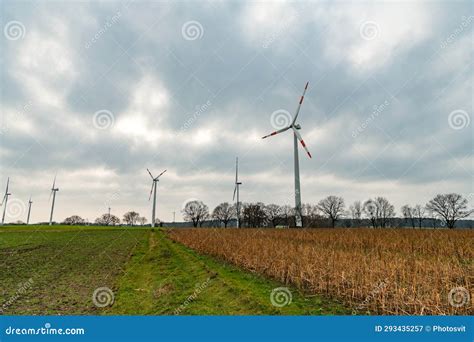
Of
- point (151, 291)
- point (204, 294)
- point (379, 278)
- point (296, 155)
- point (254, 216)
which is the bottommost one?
point (151, 291)

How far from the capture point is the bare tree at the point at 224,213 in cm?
16236

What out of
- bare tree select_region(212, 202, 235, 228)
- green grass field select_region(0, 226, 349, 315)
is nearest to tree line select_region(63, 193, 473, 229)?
bare tree select_region(212, 202, 235, 228)

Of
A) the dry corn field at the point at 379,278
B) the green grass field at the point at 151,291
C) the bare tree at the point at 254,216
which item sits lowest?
the green grass field at the point at 151,291

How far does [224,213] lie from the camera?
162875 mm

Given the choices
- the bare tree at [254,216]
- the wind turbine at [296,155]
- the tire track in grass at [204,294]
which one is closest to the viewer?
the tire track in grass at [204,294]

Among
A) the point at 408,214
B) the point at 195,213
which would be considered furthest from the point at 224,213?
the point at 408,214

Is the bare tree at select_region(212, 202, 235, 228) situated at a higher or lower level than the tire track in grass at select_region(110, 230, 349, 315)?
higher

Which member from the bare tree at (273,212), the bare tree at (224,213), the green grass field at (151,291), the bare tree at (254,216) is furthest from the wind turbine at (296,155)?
the bare tree at (224,213)

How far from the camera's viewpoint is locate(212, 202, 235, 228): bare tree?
162 m

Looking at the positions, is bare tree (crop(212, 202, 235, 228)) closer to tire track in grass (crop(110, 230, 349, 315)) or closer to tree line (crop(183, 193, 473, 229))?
tree line (crop(183, 193, 473, 229))

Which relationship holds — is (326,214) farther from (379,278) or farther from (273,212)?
(379,278)

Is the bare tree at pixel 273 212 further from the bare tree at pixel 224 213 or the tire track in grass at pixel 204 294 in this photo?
the tire track in grass at pixel 204 294

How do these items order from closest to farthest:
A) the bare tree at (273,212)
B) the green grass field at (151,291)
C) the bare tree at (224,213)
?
the green grass field at (151,291) < the bare tree at (273,212) < the bare tree at (224,213)

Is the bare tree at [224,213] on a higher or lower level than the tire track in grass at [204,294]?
higher
